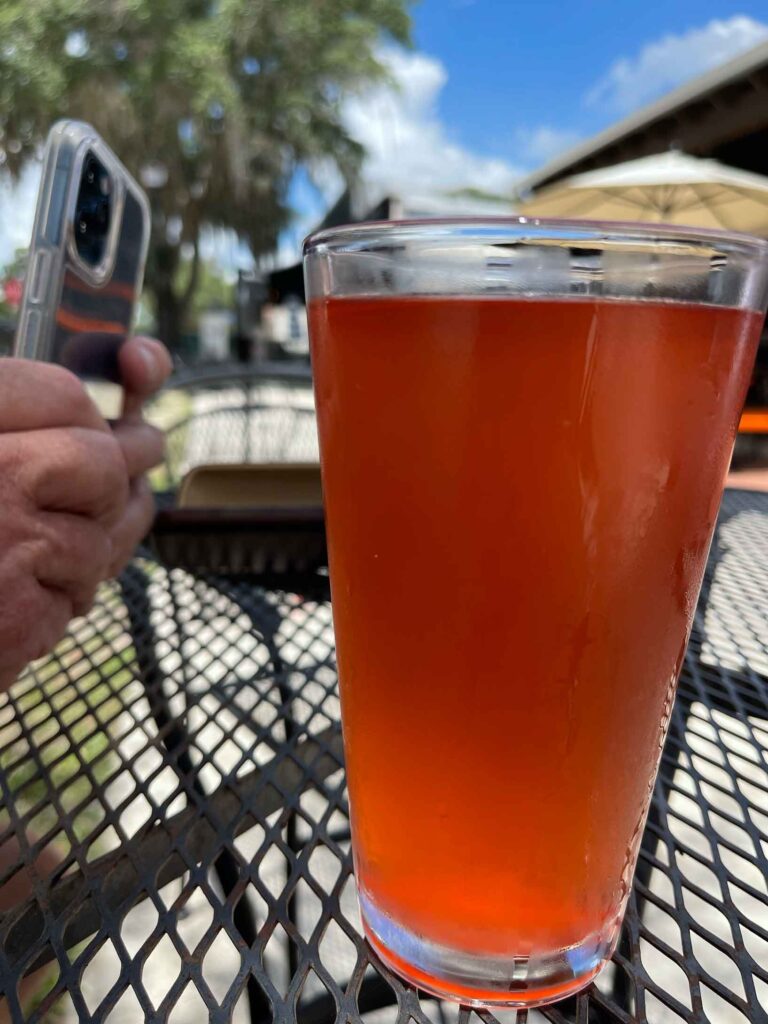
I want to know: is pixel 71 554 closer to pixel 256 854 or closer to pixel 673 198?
pixel 256 854

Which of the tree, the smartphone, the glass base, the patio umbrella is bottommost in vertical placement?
the glass base

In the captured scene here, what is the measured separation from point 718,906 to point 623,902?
0.06 metres

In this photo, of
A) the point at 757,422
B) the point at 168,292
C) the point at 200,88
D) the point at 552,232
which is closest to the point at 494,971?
the point at 552,232

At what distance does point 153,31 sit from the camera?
40.6 ft

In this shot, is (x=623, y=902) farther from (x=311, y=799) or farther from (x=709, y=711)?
(x=311, y=799)

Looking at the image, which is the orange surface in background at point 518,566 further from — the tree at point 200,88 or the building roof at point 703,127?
the tree at point 200,88

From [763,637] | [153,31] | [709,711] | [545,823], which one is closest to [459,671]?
[545,823]

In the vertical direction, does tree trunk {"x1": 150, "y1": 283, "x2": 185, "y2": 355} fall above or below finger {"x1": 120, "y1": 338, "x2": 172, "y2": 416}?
below

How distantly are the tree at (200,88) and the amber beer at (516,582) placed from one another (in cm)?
1338

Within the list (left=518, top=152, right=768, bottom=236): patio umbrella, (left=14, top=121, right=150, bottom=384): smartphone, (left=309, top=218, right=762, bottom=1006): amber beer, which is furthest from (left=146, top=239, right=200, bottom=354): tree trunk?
(left=309, top=218, right=762, bottom=1006): amber beer

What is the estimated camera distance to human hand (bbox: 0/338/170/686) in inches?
22.3

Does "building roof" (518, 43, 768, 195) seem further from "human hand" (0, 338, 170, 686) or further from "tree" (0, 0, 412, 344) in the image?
"tree" (0, 0, 412, 344)

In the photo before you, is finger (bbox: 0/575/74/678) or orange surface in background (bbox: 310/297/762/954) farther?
finger (bbox: 0/575/74/678)

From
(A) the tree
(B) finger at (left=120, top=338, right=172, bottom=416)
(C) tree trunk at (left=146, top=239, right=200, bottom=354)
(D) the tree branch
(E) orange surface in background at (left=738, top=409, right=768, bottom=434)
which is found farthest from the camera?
(C) tree trunk at (left=146, top=239, right=200, bottom=354)
